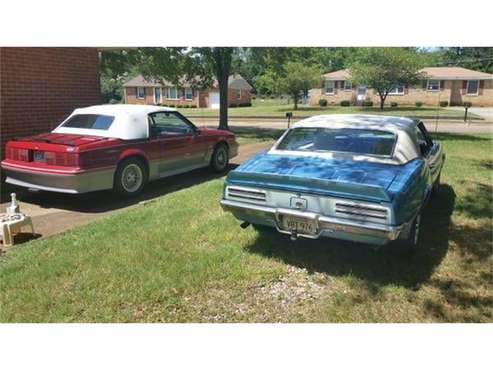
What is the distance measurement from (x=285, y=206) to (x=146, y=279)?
1456 millimetres

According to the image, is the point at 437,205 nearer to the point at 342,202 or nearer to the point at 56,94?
the point at 342,202

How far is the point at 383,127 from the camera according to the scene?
4977mm

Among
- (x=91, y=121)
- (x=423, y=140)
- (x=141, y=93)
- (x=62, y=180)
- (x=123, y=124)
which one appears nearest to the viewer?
(x=423, y=140)

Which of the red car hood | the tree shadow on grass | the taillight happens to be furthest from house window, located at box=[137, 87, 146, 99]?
the tree shadow on grass

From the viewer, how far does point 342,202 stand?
3.74m

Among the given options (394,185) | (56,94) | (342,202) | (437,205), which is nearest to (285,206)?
(342,202)

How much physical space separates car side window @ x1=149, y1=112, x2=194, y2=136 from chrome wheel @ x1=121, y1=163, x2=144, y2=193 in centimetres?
75

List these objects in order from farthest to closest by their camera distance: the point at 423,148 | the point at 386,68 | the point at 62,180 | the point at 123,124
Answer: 1. the point at 386,68
2. the point at 123,124
3. the point at 62,180
4. the point at 423,148

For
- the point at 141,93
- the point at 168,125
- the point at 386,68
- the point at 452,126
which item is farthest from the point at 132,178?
the point at 141,93

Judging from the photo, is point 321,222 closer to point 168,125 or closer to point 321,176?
point 321,176

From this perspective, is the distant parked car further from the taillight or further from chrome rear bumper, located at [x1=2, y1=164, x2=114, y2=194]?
the taillight

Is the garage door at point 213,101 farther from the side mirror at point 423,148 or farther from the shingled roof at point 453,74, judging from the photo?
the side mirror at point 423,148

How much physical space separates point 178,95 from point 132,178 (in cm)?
4030

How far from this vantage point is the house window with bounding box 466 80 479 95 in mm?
39781
